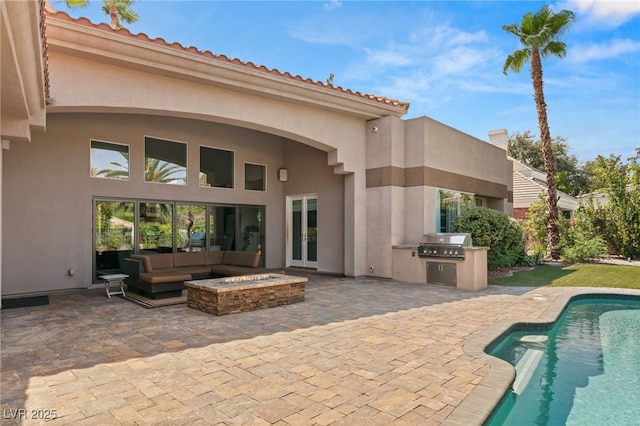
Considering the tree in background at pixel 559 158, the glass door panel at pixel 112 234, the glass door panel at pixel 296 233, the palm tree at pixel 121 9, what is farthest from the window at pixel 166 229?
the tree in background at pixel 559 158

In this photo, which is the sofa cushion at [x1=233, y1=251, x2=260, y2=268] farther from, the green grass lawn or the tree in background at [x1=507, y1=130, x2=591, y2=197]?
the tree in background at [x1=507, y1=130, x2=591, y2=197]

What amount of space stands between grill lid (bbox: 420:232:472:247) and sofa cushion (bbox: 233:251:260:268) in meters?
5.05

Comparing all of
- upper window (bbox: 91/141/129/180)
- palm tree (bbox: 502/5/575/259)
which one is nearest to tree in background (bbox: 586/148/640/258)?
palm tree (bbox: 502/5/575/259)

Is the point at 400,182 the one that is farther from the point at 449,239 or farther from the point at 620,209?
the point at 620,209

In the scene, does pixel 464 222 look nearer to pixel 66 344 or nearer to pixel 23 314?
pixel 66 344

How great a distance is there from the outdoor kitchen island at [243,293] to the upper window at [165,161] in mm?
4889

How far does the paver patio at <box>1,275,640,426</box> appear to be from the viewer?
11.1 ft

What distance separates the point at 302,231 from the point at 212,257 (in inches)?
158

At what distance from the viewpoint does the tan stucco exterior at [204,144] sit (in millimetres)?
7262

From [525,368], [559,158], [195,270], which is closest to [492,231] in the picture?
[525,368]

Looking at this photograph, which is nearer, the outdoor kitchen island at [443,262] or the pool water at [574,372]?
the pool water at [574,372]

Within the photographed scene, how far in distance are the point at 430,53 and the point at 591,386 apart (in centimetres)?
1449

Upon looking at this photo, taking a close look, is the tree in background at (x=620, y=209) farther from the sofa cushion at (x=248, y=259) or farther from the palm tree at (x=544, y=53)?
the sofa cushion at (x=248, y=259)

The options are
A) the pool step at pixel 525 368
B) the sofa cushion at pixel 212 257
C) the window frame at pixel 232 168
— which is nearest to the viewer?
the pool step at pixel 525 368
